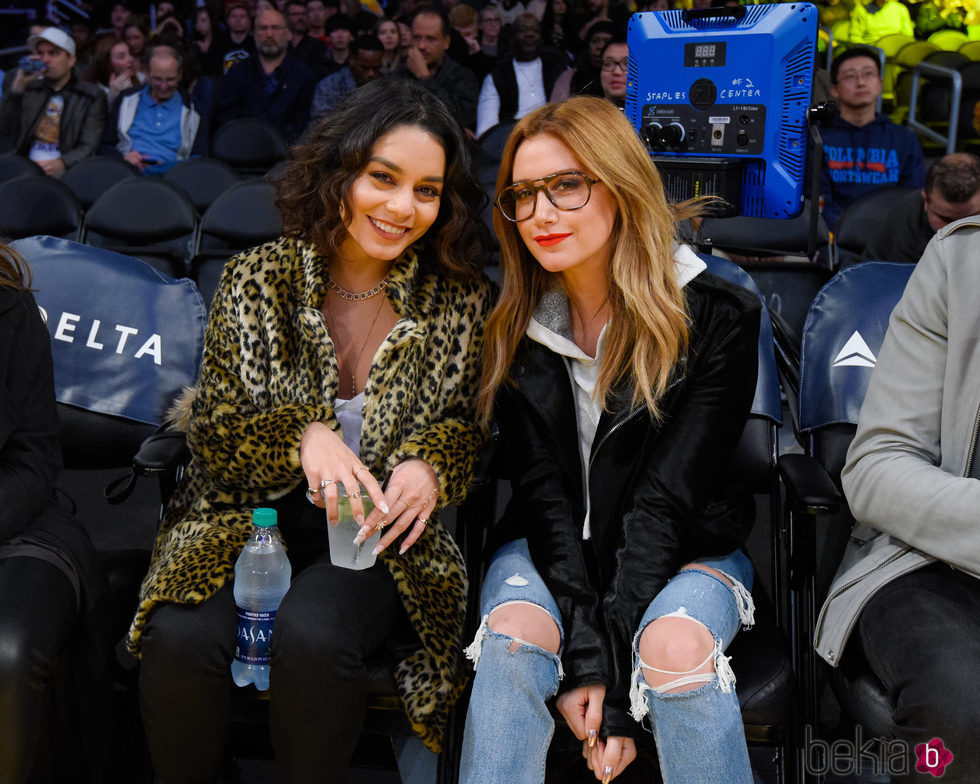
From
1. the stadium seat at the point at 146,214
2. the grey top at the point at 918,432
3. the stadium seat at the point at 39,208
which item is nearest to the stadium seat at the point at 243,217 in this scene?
the stadium seat at the point at 146,214

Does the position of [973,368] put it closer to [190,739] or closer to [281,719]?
[281,719]

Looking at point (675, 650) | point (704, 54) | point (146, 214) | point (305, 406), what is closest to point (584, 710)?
point (675, 650)

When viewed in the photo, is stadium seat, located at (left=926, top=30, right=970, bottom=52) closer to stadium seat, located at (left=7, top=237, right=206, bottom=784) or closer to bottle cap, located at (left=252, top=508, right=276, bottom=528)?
stadium seat, located at (left=7, top=237, right=206, bottom=784)

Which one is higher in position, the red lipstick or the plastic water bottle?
the red lipstick

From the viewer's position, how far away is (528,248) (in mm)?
2021

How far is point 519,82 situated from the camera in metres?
6.72

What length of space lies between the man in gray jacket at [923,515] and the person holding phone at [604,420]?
0.22 meters

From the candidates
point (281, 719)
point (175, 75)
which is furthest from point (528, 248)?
point (175, 75)

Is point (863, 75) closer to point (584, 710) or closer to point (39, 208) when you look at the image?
point (39, 208)

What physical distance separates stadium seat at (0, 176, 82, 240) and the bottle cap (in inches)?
106

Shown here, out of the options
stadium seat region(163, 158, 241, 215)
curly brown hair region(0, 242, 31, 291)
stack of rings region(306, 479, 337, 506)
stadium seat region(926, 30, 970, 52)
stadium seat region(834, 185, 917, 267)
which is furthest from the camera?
stadium seat region(926, 30, 970, 52)

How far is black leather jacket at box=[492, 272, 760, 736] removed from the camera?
1818mm

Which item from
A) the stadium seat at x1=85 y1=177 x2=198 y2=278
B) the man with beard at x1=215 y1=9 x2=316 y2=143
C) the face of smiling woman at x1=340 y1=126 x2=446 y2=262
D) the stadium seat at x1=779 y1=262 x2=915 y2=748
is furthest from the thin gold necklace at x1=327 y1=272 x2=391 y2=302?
the man with beard at x1=215 y1=9 x2=316 y2=143

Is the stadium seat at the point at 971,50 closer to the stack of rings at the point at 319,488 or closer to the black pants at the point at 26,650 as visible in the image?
the stack of rings at the point at 319,488
